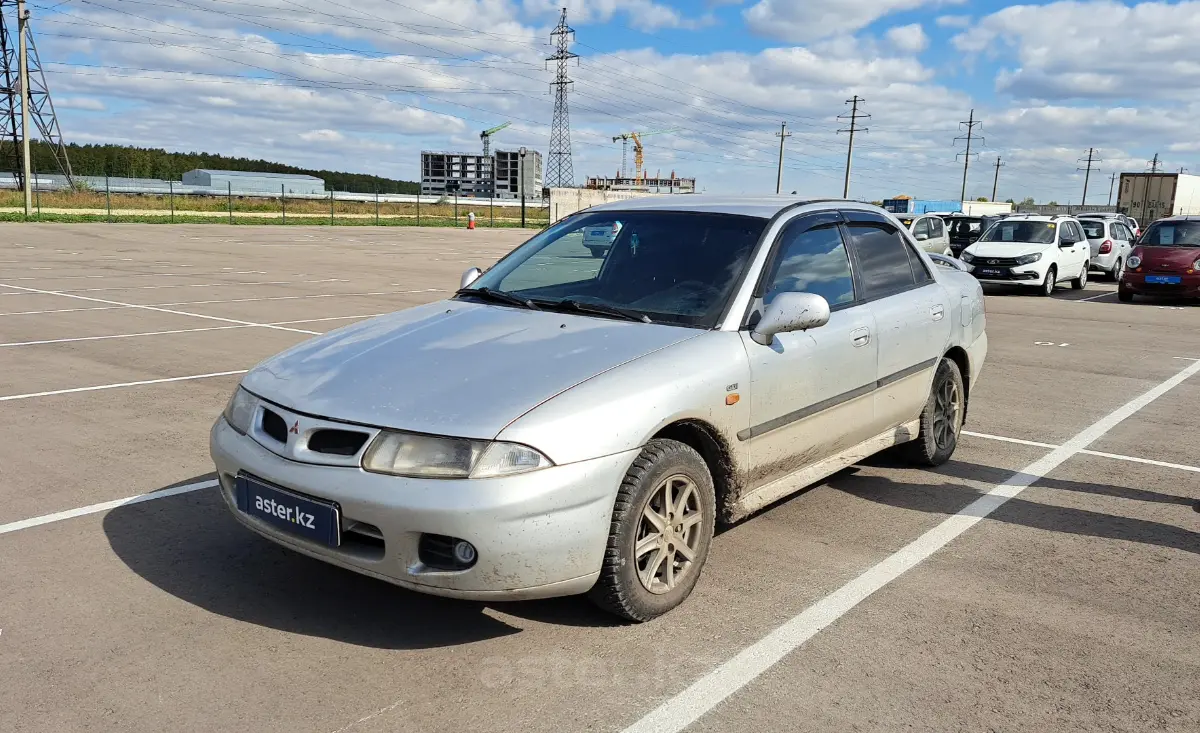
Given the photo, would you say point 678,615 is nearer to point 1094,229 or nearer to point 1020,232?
point 1020,232

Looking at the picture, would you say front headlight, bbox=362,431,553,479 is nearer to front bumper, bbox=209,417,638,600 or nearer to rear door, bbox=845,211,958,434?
front bumper, bbox=209,417,638,600

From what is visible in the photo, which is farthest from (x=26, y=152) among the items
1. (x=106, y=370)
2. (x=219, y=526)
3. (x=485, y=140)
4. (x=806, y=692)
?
(x=485, y=140)

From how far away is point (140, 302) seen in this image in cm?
1430

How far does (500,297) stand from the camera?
15.8 ft

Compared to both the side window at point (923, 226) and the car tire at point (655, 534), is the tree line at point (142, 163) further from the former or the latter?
the car tire at point (655, 534)

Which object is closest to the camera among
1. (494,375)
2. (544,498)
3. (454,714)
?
(454,714)

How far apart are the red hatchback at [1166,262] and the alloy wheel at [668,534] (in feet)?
59.2

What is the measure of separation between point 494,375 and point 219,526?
1997 mm

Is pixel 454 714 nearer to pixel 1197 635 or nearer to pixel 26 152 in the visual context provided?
pixel 1197 635

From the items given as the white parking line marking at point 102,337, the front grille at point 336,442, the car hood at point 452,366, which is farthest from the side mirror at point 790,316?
the white parking line marking at point 102,337

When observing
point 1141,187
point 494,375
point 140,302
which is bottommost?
point 140,302

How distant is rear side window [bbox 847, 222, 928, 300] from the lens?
5.29m

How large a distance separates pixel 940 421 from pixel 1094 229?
2196 centimetres

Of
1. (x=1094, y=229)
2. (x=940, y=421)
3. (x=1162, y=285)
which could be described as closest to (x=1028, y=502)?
(x=940, y=421)
